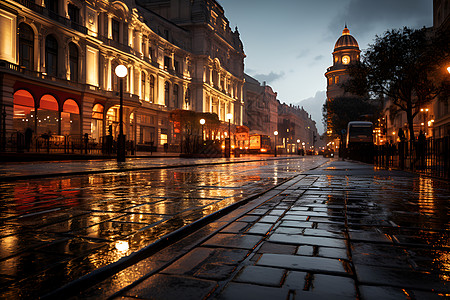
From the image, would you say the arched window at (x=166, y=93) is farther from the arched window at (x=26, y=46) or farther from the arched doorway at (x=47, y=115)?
the arched window at (x=26, y=46)

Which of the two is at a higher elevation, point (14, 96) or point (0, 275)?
point (14, 96)

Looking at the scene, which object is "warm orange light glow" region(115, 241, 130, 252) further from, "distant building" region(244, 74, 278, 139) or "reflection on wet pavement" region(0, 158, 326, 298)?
"distant building" region(244, 74, 278, 139)

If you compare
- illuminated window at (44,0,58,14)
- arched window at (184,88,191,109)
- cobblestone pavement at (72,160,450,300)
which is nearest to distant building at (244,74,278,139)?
arched window at (184,88,191,109)

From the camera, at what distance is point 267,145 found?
208ft

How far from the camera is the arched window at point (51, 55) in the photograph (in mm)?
28722

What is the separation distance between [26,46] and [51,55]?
2559 mm

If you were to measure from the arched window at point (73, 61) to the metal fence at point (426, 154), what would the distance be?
27.2 m

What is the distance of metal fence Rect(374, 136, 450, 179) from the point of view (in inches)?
400

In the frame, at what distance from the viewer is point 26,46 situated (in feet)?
87.8

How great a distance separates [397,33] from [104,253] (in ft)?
81.0

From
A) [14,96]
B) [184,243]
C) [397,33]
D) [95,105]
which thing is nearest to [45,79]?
[14,96]

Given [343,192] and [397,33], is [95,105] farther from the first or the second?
[343,192]

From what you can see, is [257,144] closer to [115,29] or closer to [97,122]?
[115,29]

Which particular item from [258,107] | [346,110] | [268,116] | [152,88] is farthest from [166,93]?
[268,116]
